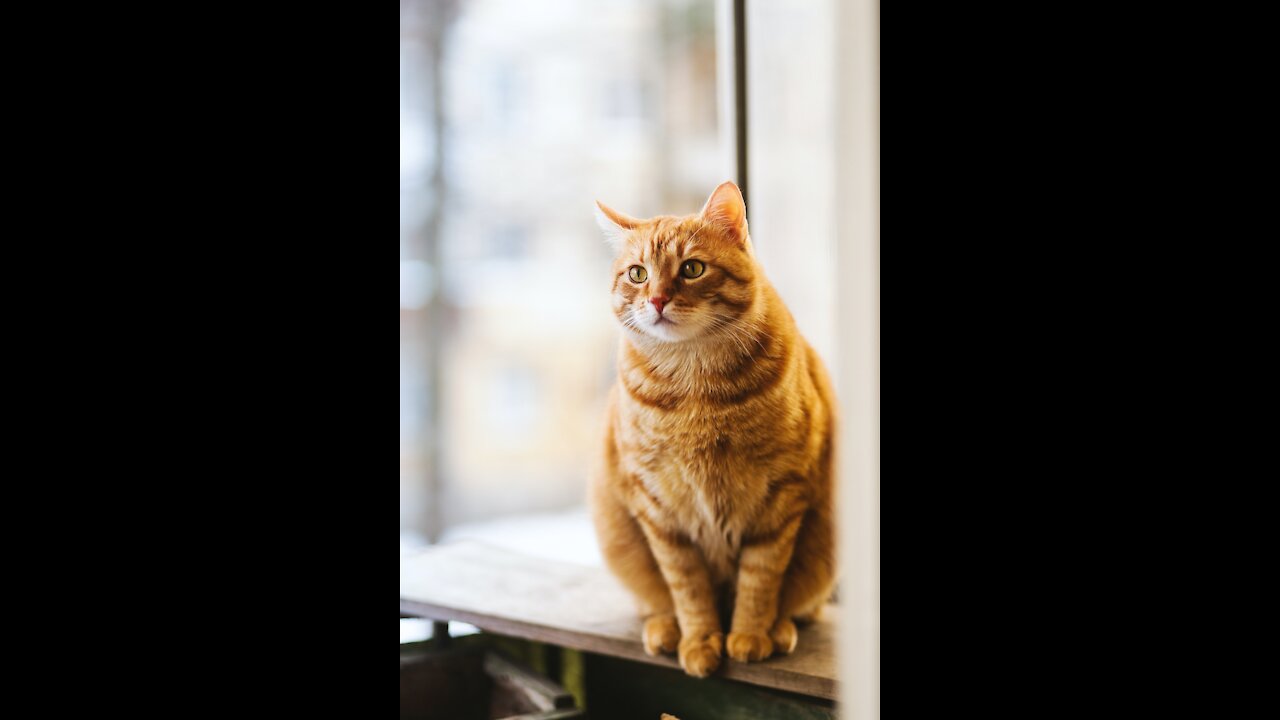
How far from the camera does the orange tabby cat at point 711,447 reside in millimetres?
904

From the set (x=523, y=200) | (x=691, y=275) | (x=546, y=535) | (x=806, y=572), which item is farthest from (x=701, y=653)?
(x=523, y=200)

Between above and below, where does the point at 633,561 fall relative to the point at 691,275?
below

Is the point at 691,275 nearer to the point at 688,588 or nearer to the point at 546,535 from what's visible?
the point at 688,588

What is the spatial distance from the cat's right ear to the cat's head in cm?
2

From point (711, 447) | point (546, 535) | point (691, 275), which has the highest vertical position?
point (691, 275)

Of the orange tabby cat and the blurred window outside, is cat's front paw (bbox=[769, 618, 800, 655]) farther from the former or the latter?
the blurred window outside

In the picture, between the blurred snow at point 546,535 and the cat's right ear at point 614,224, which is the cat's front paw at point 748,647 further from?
the cat's right ear at point 614,224

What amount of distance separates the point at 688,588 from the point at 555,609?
0.78 ft

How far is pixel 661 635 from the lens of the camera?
1.02 m

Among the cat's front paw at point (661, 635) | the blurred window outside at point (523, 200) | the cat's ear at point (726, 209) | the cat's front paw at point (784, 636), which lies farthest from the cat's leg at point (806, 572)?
the blurred window outside at point (523, 200)
